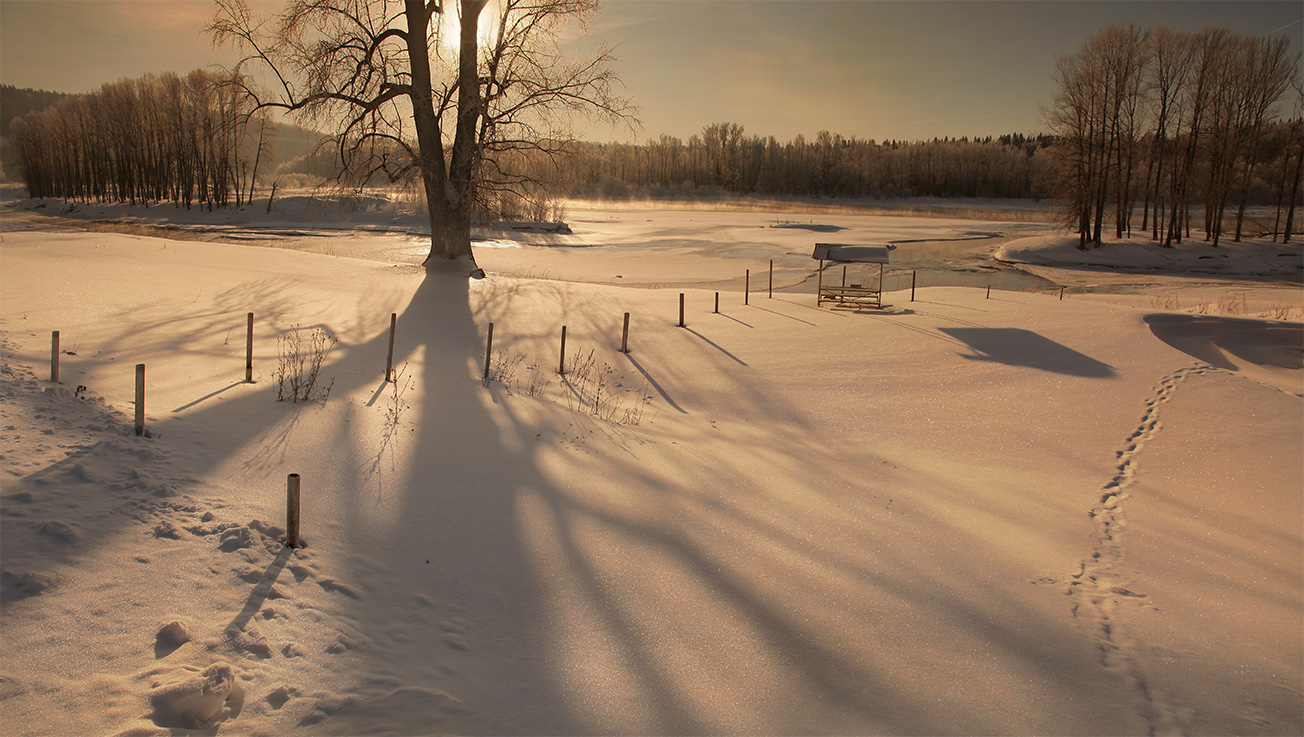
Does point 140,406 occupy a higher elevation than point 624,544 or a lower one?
higher

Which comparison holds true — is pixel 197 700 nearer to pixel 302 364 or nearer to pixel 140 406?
pixel 140 406

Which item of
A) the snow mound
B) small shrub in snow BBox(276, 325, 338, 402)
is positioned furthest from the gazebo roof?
the snow mound

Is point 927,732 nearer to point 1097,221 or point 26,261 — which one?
point 26,261

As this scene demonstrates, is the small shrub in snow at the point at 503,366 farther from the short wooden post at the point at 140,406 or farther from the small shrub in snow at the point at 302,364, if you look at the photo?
the short wooden post at the point at 140,406

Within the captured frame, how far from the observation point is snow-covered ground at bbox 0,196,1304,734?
419 centimetres

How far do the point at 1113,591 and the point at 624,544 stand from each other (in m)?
4.35

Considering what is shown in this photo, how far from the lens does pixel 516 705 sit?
13.7 feet

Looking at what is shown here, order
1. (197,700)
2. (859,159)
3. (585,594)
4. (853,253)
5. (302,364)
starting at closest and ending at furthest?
1. (197,700)
2. (585,594)
3. (302,364)
4. (853,253)
5. (859,159)

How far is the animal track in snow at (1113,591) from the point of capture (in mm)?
4809

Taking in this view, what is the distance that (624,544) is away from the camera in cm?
632

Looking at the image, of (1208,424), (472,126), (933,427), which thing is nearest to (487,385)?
(933,427)

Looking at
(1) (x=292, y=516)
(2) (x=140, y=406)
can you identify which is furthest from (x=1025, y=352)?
(2) (x=140, y=406)

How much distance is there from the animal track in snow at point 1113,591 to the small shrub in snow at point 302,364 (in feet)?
28.4

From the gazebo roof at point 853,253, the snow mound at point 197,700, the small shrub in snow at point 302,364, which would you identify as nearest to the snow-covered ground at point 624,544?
the snow mound at point 197,700
